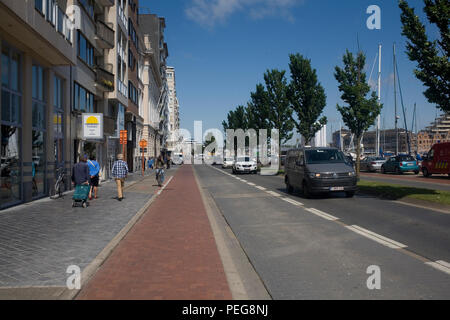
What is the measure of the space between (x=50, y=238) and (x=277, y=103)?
4247 cm

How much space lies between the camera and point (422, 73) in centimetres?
1352

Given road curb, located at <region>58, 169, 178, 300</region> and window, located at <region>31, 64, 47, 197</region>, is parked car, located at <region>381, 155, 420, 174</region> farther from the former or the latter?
road curb, located at <region>58, 169, 178, 300</region>

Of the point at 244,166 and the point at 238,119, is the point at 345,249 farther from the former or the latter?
the point at 238,119

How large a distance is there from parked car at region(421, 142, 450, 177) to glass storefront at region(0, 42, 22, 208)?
83.6ft

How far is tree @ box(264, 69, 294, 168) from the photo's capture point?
47.0 m

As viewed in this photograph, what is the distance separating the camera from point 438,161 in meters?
28.2

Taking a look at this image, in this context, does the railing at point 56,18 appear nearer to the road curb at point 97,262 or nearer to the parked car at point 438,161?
the road curb at point 97,262

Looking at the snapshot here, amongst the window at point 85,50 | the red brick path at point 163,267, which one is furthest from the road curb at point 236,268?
the window at point 85,50

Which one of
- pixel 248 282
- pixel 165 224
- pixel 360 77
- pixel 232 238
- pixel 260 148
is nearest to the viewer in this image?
pixel 248 282

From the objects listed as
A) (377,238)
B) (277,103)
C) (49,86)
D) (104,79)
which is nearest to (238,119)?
(277,103)

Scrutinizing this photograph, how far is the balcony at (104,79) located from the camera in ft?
82.9
